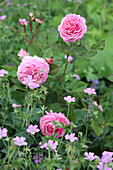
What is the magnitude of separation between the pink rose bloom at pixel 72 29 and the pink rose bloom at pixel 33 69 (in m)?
0.16

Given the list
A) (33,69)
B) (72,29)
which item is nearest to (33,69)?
(33,69)

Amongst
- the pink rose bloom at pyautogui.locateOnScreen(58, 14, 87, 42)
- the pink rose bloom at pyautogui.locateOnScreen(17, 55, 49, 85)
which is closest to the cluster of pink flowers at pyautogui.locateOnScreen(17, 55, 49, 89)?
the pink rose bloom at pyautogui.locateOnScreen(17, 55, 49, 85)

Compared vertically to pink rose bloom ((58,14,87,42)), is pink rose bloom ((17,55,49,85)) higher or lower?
lower

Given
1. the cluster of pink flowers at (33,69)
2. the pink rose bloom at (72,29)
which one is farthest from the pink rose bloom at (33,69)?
the pink rose bloom at (72,29)

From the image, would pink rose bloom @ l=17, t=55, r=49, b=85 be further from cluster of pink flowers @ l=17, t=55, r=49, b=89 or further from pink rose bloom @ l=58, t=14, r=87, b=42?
pink rose bloom @ l=58, t=14, r=87, b=42

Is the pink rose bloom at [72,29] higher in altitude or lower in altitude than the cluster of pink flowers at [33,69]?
higher

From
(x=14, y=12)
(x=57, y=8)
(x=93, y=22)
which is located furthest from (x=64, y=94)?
(x=57, y=8)

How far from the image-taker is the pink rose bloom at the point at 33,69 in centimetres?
109

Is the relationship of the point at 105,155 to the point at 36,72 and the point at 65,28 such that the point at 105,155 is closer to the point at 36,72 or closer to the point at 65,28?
the point at 36,72

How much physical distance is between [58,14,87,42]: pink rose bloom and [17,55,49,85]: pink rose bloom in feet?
0.54

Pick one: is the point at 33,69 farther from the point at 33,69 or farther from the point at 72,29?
the point at 72,29

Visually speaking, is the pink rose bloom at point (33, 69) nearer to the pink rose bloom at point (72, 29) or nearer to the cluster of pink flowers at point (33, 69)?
the cluster of pink flowers at point (33, 69)

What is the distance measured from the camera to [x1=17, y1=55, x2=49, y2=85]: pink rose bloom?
3.58 ft

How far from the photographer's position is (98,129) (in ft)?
4.21
